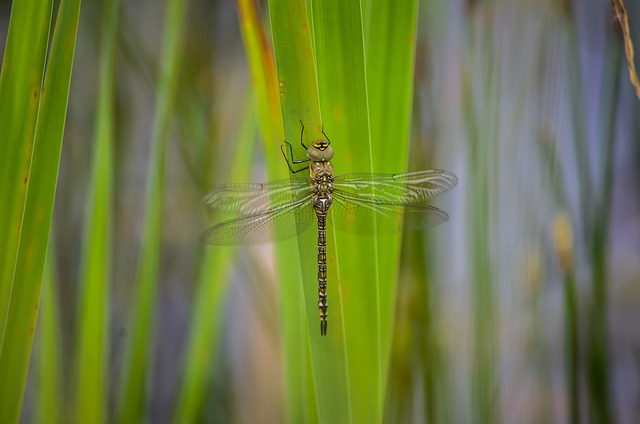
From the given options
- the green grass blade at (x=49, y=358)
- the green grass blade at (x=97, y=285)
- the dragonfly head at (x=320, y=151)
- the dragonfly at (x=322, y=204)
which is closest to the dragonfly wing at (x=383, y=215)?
the dragonfly at (x=322, y=204)

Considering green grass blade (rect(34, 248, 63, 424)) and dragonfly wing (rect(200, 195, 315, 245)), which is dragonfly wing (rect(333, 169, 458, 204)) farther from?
green grass blade (rect(34, 248, 63, 424))

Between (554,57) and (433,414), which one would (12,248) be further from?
(554,57)

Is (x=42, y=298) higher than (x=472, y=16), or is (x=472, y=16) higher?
(x=472, y=16)

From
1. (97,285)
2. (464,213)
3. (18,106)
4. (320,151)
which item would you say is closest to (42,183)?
(18,106)

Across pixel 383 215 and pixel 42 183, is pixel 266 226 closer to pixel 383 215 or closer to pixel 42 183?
pixel 383 215

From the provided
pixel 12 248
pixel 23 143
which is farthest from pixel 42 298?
pixel 23 143

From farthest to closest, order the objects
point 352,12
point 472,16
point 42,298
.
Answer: point 472,16 → point 42,298 → point 352,12
